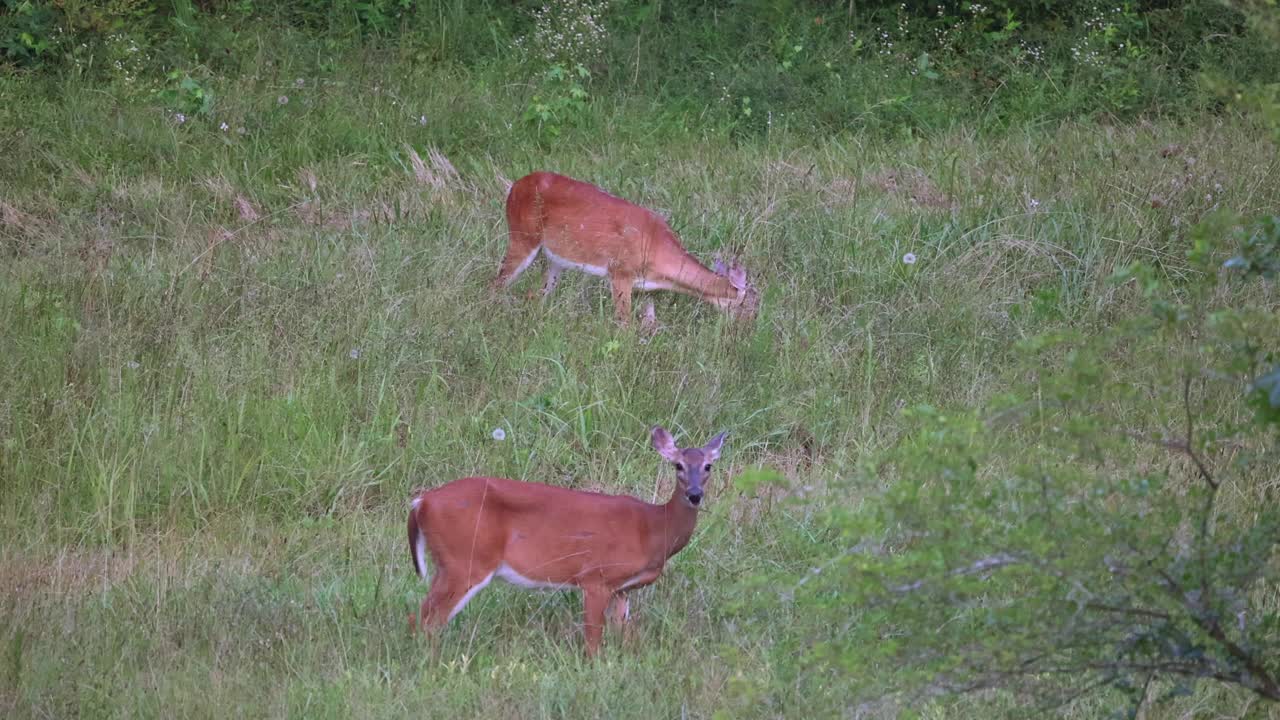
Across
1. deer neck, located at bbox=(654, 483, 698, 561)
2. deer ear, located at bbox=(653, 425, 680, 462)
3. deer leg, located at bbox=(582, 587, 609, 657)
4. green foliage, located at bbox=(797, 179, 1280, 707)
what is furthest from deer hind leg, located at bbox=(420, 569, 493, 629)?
green foliage, located at bbox=(797, 179, 1280, 707)

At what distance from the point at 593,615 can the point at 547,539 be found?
10.4 inches

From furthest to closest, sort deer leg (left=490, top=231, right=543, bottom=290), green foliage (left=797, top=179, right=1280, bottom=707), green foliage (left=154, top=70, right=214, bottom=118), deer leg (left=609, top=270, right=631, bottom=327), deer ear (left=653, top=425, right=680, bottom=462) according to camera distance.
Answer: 1. green foliage (left=154, top=70, right=214, bottom=118)
2. deer leg (left=490, top=231, right=543, bottom=290)
3. deer leg (left=609, top=270, right=631, bottom=327)
4. deer ear (left=653, top=425, right=680, bottom=462)
5. green foliage (left=797, top=179, right=1280, bottom=707)

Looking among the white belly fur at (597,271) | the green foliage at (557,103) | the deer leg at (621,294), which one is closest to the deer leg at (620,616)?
the deer leg at (621,294)

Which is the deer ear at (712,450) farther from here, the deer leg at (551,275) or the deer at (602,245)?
the deer leg at (551,275)

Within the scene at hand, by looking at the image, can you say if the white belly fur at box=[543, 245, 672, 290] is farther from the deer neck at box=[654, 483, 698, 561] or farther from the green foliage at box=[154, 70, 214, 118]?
the green foliage at box=[154, 70, 214, 118]

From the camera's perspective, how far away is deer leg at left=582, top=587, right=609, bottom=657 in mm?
4637

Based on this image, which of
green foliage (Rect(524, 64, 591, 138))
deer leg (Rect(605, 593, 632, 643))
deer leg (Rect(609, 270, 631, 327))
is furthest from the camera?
green foliage (Rect(524, 64, 591, 138))

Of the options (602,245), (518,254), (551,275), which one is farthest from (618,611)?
(551,275)

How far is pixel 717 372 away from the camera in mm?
6844

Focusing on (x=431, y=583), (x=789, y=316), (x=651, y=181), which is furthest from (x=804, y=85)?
(x=431, y=583)

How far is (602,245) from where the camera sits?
8.02 m

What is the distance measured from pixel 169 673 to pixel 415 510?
0.82m

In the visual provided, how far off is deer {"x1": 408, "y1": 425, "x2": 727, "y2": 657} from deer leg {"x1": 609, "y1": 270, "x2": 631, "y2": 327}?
292 cm

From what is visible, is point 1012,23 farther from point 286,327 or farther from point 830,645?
point 830,645
